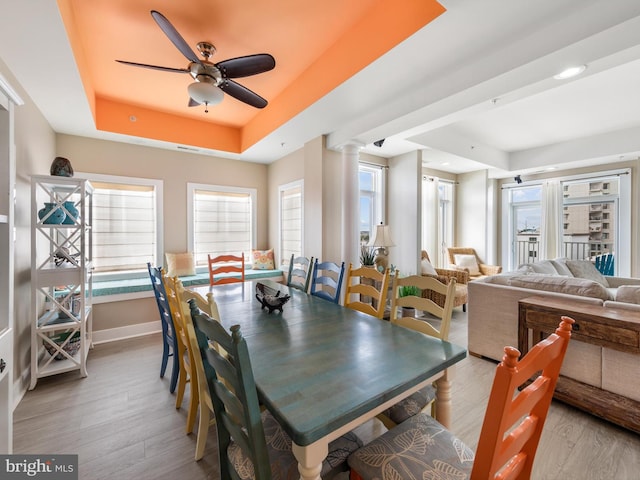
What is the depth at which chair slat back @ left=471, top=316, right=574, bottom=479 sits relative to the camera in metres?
0.62

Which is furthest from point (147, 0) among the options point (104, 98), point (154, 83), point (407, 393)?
point (407, 393)

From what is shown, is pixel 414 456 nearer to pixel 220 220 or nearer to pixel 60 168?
pixel 60 168

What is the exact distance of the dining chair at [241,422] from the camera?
854 millimetres

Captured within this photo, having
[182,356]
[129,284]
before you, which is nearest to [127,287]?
[129,284]

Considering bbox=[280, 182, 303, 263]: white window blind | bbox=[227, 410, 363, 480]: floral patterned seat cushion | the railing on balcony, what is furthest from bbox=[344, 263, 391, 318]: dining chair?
the railing on balcony

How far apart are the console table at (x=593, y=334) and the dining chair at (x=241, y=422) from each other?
1.90 m

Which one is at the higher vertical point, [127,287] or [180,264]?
[180,264]

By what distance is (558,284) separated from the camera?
2.46 meters

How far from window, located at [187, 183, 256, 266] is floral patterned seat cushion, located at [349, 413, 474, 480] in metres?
4.04

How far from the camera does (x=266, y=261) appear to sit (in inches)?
189

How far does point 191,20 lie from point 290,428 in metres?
2.76

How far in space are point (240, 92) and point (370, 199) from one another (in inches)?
124

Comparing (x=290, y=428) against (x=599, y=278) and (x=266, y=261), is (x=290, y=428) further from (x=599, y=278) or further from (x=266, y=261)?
(x=599, y=278)

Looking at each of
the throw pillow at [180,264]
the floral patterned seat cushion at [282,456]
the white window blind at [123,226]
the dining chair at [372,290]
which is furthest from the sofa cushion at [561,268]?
the white window blind at [123,226]
